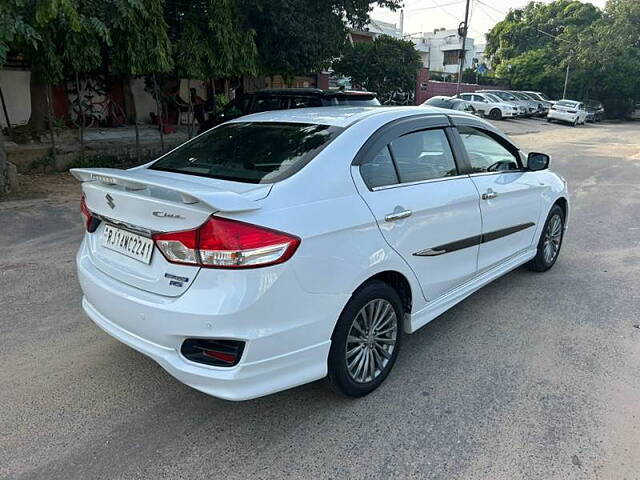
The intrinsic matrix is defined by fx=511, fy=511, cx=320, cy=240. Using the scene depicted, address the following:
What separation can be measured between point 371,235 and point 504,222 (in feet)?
5.98

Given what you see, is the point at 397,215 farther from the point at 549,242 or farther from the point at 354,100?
the point at 354,100

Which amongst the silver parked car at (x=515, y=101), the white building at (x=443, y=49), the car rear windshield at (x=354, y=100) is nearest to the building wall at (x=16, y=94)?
the car rear windshield at (x=354, y=100)

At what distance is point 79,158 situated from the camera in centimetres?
1012

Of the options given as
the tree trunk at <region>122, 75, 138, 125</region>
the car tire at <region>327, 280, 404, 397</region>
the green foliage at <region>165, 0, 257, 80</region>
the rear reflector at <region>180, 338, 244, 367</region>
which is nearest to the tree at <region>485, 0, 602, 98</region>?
the tree trunk at <region>122, 75, 138, 125</region>

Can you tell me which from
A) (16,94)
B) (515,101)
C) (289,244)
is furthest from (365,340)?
(515,101)

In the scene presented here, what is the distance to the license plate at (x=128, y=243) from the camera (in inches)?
103

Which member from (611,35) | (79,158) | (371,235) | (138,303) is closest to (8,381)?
(138,303)

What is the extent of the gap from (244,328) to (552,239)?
403 cm

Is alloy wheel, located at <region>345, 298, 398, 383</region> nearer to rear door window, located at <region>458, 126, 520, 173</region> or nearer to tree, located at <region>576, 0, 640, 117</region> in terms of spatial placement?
rear door window, located at <region>458, 126, 520, 173</region>

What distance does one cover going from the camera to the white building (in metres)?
70.8

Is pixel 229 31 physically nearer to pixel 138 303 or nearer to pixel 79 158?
pixel 79 158

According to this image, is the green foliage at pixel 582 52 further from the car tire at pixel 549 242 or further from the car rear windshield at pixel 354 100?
the car tire at pixel 549 242

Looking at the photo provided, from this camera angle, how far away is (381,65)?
71.5ft

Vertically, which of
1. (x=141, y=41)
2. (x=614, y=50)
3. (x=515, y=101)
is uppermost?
(x=614, y=50)
